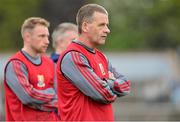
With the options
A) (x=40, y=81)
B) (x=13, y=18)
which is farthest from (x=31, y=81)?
(x=13, y=18)

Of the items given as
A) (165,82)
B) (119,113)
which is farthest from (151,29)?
(119,113)

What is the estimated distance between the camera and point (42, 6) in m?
50.6

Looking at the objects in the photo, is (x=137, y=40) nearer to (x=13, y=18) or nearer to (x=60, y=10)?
(x=60, y=10)

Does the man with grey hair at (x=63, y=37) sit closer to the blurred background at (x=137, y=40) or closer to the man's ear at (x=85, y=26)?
the man's ear at (x=85, y=26)

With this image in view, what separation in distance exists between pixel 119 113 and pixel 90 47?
2053 centimetres

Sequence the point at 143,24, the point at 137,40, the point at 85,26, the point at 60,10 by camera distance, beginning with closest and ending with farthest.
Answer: the point at 85,26, the point at 60,10, the point at 137,40, the point at 143,24

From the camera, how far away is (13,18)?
2008 inches

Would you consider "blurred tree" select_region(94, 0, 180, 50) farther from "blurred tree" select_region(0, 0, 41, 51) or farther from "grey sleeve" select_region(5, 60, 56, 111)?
"grey sleeve" select_region(5, 60, 56, 111)

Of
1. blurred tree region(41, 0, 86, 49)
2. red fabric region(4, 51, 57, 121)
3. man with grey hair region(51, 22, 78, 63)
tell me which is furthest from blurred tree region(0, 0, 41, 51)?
red fabric region(4, 51, 57, 121)

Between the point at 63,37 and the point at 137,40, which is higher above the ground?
the point at 63,37

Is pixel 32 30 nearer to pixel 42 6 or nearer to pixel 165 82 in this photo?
pixel 165 82

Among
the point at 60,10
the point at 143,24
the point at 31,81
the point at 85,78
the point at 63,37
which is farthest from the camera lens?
the point at 143,24

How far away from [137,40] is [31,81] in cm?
4455

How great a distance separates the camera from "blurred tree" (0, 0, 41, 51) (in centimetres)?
5081
